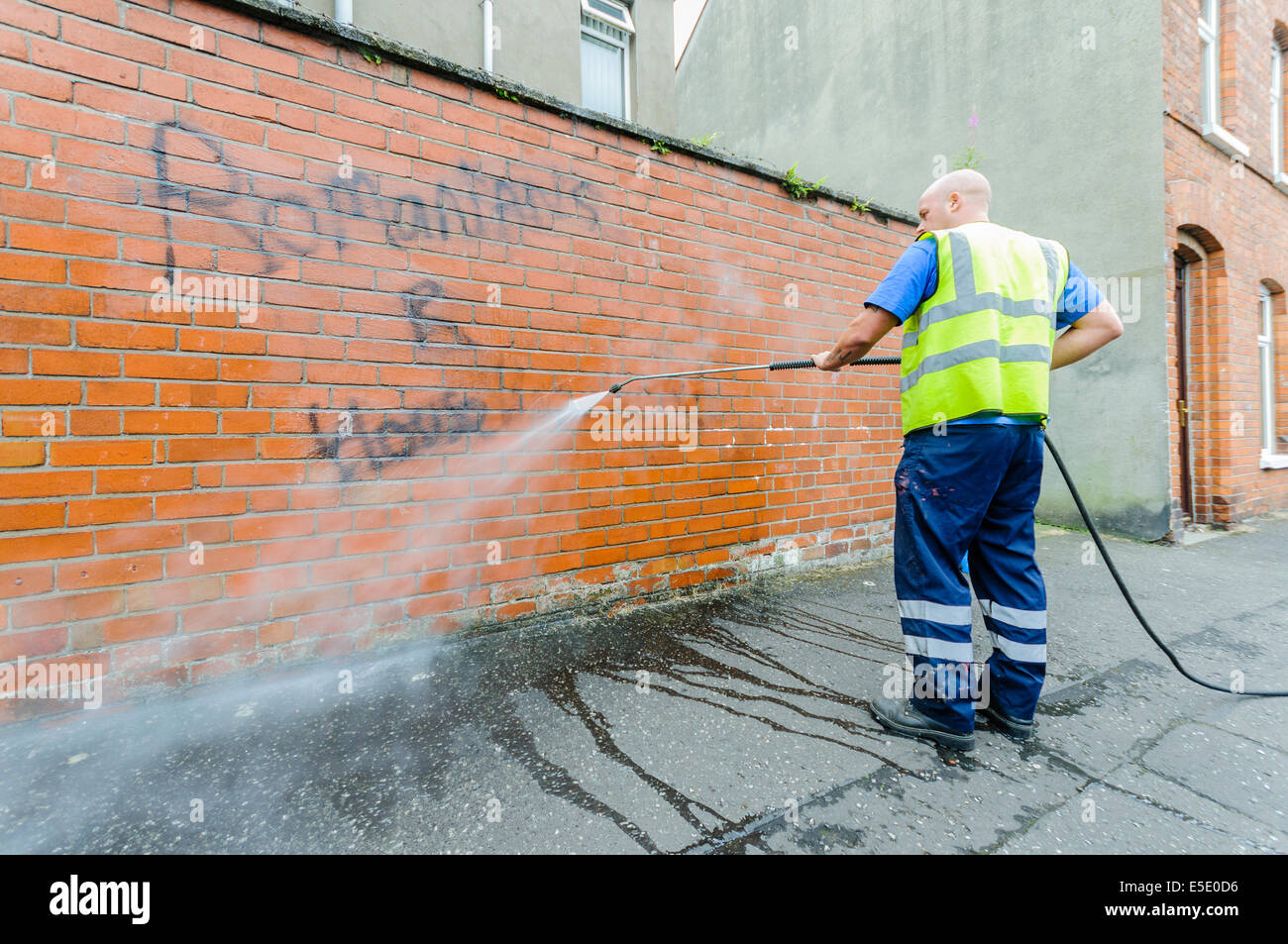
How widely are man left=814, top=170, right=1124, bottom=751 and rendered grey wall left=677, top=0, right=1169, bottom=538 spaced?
15.4ft

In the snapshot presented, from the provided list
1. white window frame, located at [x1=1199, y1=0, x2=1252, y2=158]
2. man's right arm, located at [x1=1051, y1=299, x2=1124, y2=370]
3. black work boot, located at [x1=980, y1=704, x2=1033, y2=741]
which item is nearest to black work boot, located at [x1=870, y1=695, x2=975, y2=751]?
black work boot, located at [x1=980, y1=704, x2=1033, y2=741]

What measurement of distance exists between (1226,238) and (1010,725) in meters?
7.21

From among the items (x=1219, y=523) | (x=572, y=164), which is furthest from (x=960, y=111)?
(x=572, y=164)

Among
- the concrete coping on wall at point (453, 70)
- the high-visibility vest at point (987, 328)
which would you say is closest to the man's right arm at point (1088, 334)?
the high-visibility vest at point (987, 328)

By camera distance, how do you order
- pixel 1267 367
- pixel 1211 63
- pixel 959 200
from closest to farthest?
pixel 959 200
pixel 1211 63
pixel 1267 367

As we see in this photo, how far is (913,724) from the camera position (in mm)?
1991

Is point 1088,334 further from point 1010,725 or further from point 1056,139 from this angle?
point 1056,139

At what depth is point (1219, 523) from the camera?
5.96 meters

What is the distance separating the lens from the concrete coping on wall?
2.35m

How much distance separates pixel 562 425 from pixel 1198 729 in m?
2.96

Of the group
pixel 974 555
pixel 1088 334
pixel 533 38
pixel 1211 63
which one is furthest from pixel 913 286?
pixel 1211 63

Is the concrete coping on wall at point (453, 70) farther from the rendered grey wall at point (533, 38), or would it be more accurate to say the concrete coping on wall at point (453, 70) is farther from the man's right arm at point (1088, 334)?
the rendered grey wall at point (533, 38)

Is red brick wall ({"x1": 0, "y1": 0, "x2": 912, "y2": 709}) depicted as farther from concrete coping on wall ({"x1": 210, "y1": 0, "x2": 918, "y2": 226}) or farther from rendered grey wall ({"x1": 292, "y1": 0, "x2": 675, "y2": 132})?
rendered grey wall ({"x1": 292, "y1": 0, "x2": 675, "y2": 132})

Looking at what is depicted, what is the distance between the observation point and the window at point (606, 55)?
7.67m
